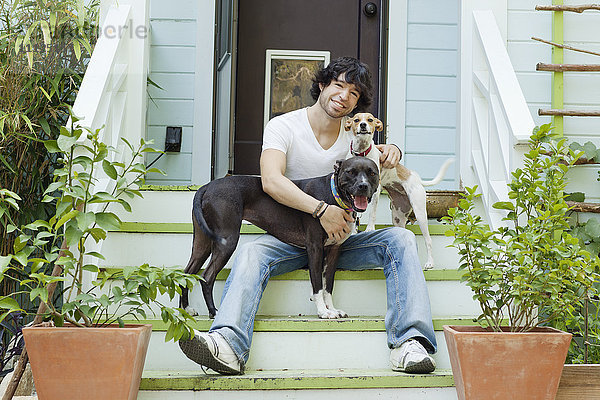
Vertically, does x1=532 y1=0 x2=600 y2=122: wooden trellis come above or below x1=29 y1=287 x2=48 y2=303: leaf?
above

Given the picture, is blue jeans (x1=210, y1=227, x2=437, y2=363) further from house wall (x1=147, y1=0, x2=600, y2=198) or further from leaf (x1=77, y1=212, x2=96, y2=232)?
house wall (x1=147, y1=0, x2=600, y2=198)

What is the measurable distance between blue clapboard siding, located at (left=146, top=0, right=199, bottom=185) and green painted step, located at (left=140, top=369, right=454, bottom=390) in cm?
186

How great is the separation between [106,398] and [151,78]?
2400 millimetres

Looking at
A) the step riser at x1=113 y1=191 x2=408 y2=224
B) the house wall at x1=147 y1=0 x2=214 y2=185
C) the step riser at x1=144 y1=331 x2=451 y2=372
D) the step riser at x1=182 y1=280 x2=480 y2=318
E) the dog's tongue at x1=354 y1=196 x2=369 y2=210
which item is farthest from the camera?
the house wall at x1=147 y1=0 x2=214 y2=185

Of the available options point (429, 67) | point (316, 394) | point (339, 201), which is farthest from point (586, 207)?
point (316, 394)

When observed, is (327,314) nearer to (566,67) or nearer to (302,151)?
(302,151)

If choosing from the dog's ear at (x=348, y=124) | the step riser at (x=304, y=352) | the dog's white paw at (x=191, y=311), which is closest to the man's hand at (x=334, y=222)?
the step riser at (x=304, y=352)

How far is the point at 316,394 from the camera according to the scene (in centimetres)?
204

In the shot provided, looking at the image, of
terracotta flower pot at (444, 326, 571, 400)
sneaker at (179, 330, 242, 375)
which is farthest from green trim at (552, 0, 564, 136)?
sneaker at (179, 330, 242, 375)

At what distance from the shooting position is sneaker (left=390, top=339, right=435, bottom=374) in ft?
6.88

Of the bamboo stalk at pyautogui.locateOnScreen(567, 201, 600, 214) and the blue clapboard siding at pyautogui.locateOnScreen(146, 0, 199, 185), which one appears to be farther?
the blue clapboard siding at pyautogui.locateOnScreen(146, 0, 199, 185)

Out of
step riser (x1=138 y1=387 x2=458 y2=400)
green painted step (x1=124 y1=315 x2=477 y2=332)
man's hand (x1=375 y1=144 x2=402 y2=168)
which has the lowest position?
step riser (x1=138 y1=387 x2=458 y2=400)

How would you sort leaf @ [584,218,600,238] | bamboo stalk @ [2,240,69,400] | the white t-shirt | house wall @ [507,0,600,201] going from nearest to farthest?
bamboo stalk @ [2,240,69,400], the white t-shirt, leaf @ [584,218,600,238], house wall @ [507,0,600,201]

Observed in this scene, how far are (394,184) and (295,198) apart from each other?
58 cm
